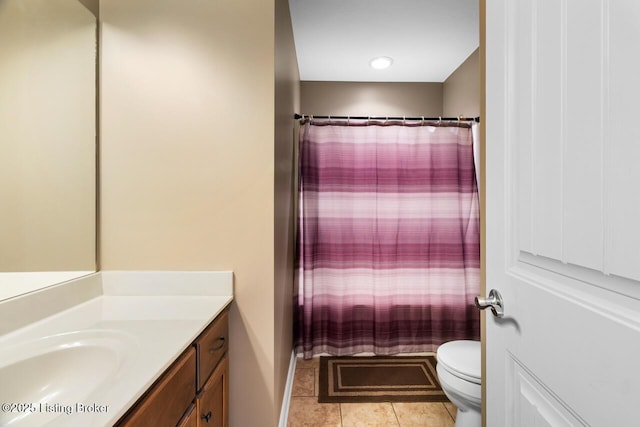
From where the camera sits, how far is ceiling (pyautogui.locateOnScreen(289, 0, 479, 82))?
2182 millimetres

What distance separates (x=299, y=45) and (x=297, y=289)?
6.37 ft

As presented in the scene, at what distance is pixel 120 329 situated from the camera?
1.10 meters

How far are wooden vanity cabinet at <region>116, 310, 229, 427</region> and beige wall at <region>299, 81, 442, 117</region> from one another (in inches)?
101

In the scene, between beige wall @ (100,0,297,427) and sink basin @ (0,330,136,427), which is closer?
sink basin @ (0,330,136,427)

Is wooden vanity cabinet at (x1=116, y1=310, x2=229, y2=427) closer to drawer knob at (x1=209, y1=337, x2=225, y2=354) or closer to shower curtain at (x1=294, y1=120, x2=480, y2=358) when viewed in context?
drawer knob at (x1=209, y1=337, x2=225, y2=354)

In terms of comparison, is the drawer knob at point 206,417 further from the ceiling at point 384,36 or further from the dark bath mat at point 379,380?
the ceiling at point 384,36

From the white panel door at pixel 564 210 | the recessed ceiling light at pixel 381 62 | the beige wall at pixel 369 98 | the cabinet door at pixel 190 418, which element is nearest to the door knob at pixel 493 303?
the white panel door at pixel 564 210

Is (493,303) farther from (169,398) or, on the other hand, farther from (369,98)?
(369,98)

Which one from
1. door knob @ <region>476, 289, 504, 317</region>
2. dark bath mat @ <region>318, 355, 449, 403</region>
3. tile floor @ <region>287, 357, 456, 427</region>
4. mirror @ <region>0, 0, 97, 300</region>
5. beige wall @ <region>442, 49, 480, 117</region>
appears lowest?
tile floor @ <region>287, 357, 456, 427</region>

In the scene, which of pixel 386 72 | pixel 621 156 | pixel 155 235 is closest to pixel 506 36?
pixel 621 156

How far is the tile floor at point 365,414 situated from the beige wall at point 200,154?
1.48 feet

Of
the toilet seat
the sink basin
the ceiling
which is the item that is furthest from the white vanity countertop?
the ceiling

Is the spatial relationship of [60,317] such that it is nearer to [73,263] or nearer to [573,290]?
[73,263]

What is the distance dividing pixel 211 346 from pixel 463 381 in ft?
3.66
